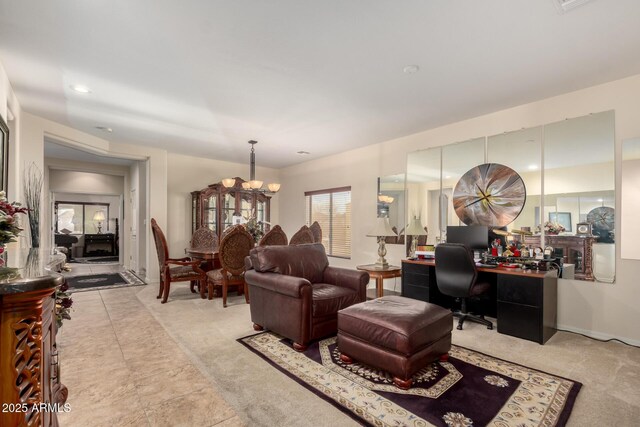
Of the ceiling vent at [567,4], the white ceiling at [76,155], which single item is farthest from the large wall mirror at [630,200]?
Answer: the white ceiling at [76,155]

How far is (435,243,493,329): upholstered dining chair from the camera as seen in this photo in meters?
3.24

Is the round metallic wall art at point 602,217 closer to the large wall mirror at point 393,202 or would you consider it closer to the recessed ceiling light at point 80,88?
the large wall mirror at point 393,202

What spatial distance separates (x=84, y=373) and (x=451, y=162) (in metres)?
4.61

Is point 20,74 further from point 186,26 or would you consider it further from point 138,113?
point 186,26

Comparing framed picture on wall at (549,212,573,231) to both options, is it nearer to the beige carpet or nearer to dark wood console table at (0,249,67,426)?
the beige carpet

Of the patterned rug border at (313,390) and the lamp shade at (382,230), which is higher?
the lamp shade at (382,230)

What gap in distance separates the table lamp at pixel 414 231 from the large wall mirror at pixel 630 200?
2.16 meters

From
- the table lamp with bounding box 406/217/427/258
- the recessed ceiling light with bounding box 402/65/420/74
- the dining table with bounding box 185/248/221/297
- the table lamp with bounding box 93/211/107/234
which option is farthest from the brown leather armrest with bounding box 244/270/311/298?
the table lamp with bounding box 93/211/107/234

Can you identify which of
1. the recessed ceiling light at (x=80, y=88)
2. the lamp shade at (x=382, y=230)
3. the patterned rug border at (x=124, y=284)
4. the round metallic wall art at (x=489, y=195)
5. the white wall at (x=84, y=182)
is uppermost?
the recessed ceiling light at (x=80, y=88)

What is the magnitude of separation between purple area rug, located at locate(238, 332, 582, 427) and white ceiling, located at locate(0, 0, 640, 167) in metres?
2.54

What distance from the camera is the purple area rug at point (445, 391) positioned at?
1.81 m

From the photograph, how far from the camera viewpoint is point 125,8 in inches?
80.4

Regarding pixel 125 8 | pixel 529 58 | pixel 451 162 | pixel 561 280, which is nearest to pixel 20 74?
pixel 125 8

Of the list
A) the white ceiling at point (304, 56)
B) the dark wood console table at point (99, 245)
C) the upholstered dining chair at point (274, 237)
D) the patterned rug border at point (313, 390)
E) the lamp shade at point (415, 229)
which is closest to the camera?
the patterned rug border at point (313, 390)
